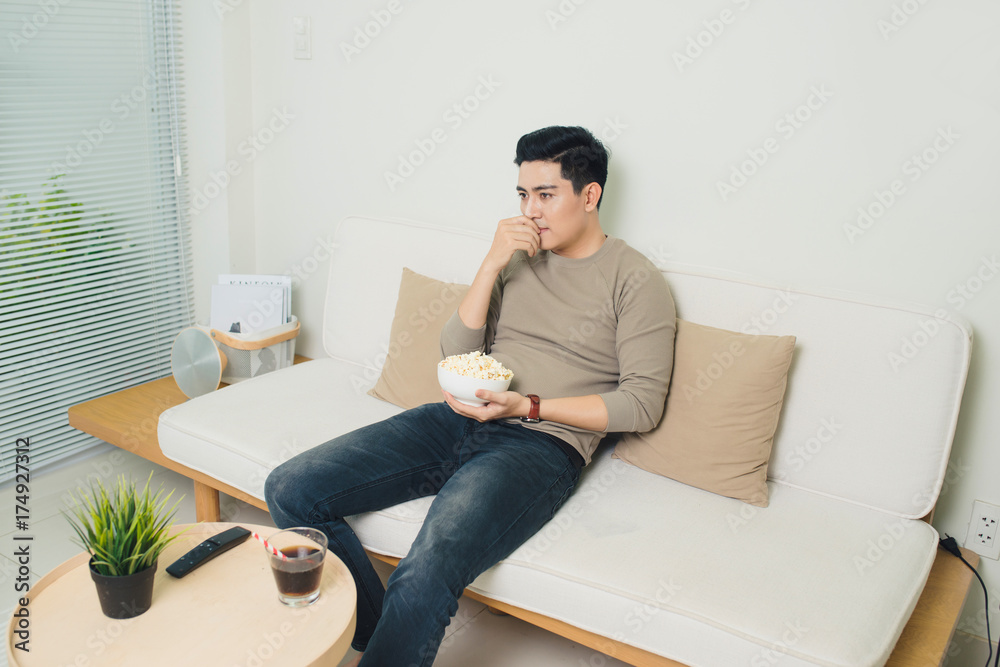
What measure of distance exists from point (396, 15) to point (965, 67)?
5.21 ft

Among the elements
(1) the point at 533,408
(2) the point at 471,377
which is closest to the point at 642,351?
(1) the point at 533,408

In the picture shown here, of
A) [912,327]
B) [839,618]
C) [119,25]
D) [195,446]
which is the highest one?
[119,25]

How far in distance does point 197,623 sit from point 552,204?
3.78ft

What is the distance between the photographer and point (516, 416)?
1736mm

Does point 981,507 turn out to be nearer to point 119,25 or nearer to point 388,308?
point 388,308

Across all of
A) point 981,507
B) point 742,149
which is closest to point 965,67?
point 742,149

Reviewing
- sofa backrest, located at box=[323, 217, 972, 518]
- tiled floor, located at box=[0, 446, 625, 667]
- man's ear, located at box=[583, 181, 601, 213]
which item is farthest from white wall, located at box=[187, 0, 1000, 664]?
tiled floor, located at box=[0, 446, 625, 667]

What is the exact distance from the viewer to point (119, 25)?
8.05 ft

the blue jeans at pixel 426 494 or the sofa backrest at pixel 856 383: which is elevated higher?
the sofa backrest at pixel 856 383

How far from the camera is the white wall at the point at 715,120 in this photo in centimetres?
172

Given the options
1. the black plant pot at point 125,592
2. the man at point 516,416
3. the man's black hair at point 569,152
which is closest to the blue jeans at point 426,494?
the man at point 516,416

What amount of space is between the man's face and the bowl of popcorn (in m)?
0.35

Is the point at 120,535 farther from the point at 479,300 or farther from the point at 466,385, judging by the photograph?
the point at 479,300

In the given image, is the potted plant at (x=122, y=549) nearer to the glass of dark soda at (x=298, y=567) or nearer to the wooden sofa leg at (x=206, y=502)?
the glass of dark soda at (x=298, y=567)
